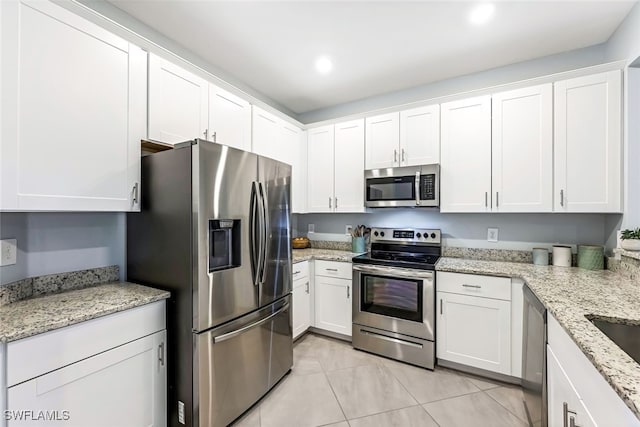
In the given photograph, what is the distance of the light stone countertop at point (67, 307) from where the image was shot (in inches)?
43.9

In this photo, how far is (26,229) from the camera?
5.01 ft

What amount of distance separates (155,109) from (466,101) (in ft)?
8.27

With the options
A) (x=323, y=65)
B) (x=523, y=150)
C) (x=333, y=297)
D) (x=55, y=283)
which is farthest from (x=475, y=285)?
(x=55, y=283)

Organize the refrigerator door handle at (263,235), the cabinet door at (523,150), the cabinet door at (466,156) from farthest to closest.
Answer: the cabinet door at (466,156), the cabinet door at (523,150), the refrigerator door handle at (263,235)

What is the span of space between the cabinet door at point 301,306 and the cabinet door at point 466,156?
61.7 inches

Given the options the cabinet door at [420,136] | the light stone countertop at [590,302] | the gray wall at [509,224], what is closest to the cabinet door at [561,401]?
the light stone countertop at [590,302]

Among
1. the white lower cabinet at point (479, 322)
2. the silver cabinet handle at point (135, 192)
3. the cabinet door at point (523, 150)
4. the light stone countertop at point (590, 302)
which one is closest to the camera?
the light stone countertop at point (590, 302)

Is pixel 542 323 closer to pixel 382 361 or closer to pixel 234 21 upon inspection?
pixel 382 361

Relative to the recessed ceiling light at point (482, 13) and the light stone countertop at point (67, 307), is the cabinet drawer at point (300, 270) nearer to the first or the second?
the light stone countertop at point (67, 307)

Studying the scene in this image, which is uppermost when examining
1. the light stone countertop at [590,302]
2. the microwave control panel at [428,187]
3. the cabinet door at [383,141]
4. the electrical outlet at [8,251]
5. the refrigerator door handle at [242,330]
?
the cabinet door at [383,141]

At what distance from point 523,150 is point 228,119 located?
8.17ft

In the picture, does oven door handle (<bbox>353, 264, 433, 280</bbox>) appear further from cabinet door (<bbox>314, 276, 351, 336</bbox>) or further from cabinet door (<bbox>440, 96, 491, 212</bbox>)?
cabinet door (<bbox>440, 96, 491, 212</bbox>)

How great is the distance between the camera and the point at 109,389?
4.39ft

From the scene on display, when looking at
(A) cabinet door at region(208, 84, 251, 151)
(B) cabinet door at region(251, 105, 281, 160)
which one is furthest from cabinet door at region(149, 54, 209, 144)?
(B) cabinet door at region(251, 105, 281, 160)
